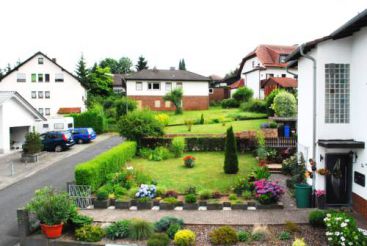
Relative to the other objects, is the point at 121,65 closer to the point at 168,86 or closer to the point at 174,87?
the point at 168,86

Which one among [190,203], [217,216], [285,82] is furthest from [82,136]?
[285,82]

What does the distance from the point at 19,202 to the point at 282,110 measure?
873 inches

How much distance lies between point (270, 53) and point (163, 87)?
17436 mm

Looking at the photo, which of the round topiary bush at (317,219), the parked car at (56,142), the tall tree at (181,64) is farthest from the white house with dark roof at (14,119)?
the tall tree at (181,64)

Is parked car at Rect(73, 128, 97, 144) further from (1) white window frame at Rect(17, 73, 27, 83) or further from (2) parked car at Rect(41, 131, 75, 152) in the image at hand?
(1) white window frame at Rect(17, 73, 27, 83)

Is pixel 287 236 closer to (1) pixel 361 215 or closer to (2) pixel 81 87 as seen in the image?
(1) pixel 361 215

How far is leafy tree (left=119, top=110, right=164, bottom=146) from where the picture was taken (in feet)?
86.9

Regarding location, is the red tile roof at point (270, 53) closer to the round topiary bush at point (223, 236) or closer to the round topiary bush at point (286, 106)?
the round topiary bush at point (286, 106)

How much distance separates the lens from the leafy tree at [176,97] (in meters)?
46.5

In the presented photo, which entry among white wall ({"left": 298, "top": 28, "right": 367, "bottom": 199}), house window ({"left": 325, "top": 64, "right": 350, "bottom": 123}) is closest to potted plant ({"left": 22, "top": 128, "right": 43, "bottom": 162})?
white wall ({"left": 298, "top": 28, "right": 367, "bottom": 199})

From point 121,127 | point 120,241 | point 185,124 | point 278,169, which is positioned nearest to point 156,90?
point 185,124

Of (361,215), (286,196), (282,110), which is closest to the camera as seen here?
(361,215)

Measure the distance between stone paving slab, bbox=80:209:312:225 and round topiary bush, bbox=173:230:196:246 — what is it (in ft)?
4.71

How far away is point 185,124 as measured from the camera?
38.3 m
